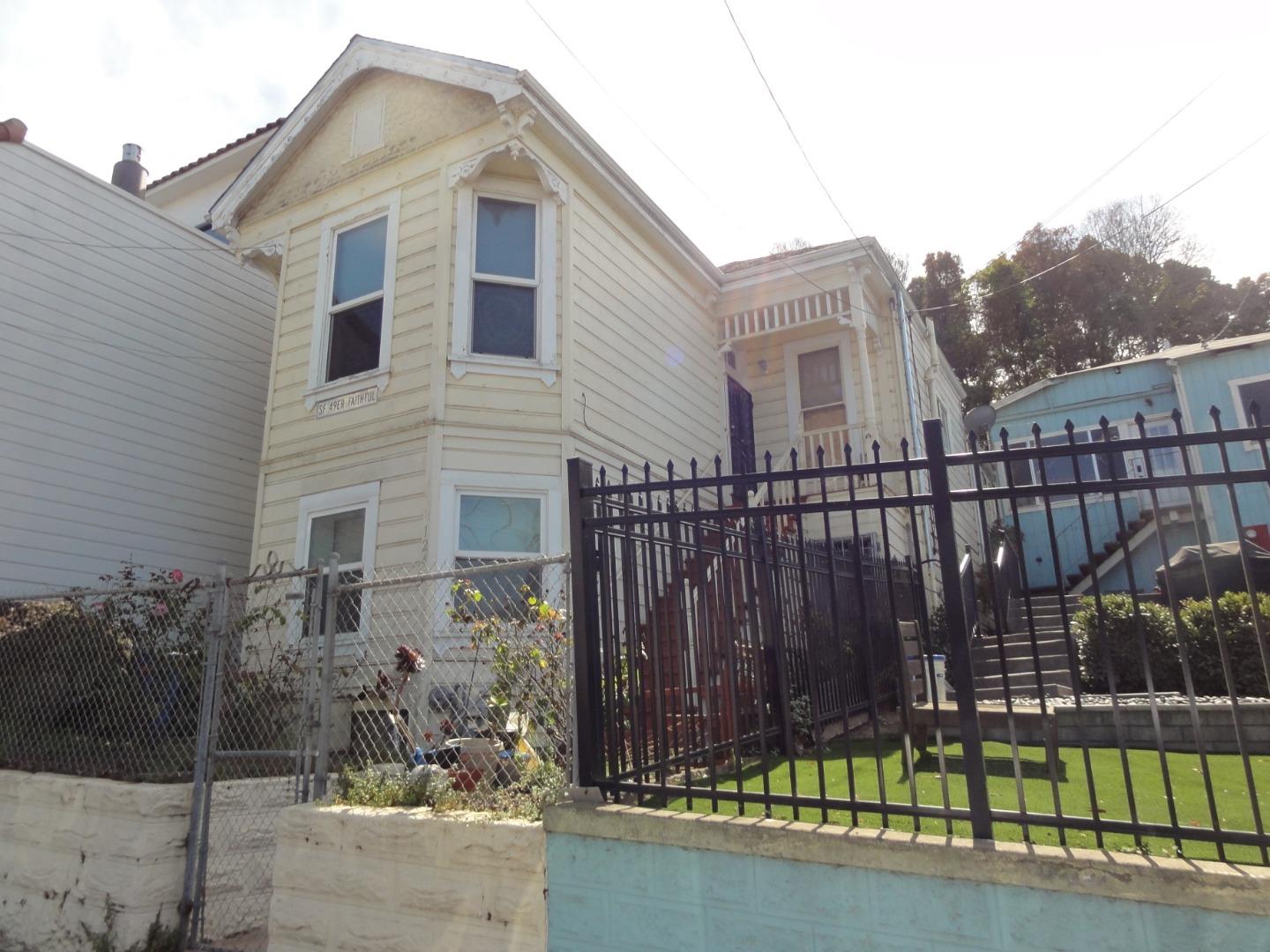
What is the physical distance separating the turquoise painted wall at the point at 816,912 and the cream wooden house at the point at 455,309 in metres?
4.61

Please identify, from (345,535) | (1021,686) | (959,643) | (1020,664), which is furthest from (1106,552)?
(959,643)

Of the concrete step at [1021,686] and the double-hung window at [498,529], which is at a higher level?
the double-hung window at [498,529]

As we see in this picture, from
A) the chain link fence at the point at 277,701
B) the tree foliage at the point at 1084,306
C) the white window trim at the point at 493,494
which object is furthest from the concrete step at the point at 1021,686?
the tree foliage at the point at 1084,306

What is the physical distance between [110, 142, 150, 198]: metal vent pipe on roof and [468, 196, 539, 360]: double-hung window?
807 cm

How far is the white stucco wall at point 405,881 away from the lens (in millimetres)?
3639

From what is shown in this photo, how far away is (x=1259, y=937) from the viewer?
2473 mm

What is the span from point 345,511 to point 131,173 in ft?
30.0

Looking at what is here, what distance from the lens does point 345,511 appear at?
28.1 feet

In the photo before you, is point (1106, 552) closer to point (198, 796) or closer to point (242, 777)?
point (242, 777)

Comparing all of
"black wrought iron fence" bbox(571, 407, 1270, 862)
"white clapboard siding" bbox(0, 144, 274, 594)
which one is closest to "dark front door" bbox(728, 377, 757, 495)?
"black wrought iron fence" bbox(571, 407, 1270, 862)

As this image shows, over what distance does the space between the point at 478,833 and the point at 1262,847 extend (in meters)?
3.00

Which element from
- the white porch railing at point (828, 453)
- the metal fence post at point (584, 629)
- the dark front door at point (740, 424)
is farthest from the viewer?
the dark front door at point (740, 424)

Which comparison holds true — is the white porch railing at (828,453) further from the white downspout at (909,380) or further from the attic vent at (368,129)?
the attic vent at (368,129)

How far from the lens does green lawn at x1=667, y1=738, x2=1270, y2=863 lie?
11.9ft
